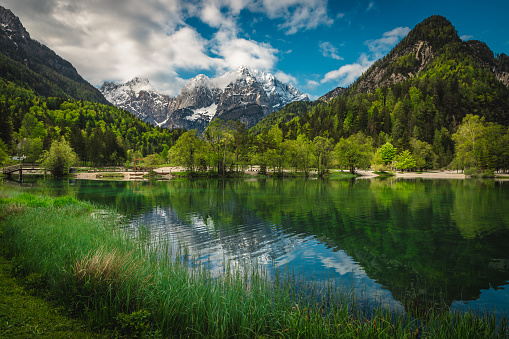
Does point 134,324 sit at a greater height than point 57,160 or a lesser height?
lesser

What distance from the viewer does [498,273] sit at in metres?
11.8

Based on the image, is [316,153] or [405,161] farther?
[405,161]

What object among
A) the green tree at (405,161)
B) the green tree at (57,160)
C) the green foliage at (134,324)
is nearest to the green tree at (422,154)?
the green tree at (405,161)

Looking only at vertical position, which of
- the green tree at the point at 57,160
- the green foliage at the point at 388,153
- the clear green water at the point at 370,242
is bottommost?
the clear green water at the point at 370,242

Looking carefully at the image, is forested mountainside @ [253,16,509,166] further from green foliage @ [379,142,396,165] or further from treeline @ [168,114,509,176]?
treeline @ [168,114,509,176]

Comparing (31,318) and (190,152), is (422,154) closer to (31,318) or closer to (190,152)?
(190,152)

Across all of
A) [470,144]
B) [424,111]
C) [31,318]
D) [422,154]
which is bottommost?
[31,318]

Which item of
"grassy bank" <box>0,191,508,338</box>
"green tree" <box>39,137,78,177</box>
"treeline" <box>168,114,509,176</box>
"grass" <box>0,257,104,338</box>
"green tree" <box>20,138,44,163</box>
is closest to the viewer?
"grass" <box>0,257,104,338</box>

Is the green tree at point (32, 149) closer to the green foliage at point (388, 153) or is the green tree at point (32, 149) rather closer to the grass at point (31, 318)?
the grass at point (31, 318)

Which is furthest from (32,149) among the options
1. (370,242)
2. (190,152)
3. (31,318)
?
(370,242)

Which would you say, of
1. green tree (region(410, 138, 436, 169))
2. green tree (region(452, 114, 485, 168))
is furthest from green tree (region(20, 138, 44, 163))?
green tree (region(452, 114, 485, 168))

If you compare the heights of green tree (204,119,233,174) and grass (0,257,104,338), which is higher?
green tree (204,119,233,174)

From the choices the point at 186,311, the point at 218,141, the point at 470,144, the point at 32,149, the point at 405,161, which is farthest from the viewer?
the point at 32,149

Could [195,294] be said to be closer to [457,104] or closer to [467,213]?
[467,213]
